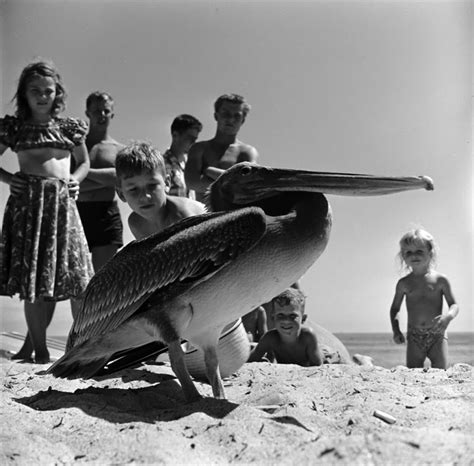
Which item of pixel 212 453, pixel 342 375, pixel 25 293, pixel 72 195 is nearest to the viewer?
pixel 212 453

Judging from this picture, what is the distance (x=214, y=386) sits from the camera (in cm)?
229

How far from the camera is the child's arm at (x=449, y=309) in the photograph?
14.8ft

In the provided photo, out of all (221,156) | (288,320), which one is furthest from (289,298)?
(221,156)

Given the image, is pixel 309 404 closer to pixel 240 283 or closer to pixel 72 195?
pixel 240 283

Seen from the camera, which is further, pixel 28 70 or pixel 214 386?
pixel 28 70

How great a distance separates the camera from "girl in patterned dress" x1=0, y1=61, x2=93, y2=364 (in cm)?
372

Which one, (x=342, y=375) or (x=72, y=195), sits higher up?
(x=72, y=195)

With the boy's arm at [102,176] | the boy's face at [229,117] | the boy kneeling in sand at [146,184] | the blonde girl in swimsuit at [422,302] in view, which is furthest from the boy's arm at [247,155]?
the boy kneeling in sand at [146,184]

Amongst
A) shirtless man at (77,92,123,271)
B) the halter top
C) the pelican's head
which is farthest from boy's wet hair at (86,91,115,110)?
the pelican's head

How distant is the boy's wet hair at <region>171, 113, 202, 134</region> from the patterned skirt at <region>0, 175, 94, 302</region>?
60.6 inches

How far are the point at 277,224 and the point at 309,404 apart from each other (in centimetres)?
76

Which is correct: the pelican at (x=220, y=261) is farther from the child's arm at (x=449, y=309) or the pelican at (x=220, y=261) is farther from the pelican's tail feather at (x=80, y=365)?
the child's arm at (x=449, y=309)

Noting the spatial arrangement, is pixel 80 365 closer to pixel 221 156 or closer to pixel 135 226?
pixel 135 226

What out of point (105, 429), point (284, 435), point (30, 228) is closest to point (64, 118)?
point (30, 228)
